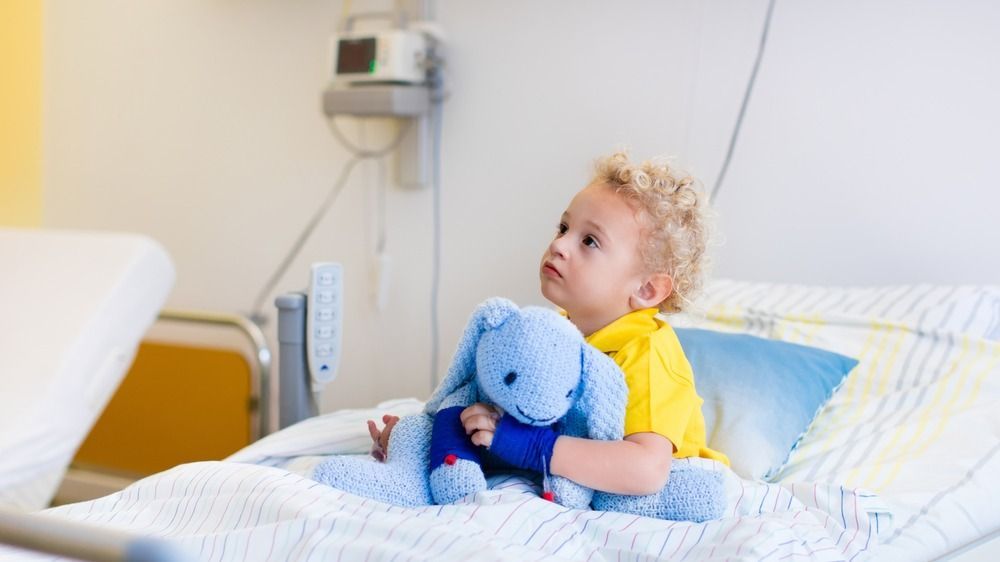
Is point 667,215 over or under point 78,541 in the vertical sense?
over

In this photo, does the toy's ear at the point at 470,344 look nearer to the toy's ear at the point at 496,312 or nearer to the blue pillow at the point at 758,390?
the toy's ear at the point at 496,312

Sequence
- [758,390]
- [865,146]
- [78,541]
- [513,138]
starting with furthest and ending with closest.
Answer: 1. [513,138]
2. [865,146]
3. [758,390]
4. [78,541]

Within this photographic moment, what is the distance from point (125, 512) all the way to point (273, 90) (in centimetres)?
173

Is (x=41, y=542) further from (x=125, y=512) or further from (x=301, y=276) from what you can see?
(x=301, y=276)

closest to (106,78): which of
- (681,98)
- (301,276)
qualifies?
(301,276)

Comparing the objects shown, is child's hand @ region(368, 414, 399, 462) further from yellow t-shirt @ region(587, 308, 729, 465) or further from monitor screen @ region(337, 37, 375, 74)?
monitor screen @ region(337, 37, 375, 74)

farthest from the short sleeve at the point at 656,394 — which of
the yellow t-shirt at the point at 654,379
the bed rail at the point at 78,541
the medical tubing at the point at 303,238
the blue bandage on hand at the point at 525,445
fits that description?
the medical tubing at the point at 303,238

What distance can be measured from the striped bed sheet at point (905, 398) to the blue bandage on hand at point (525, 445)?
Result: 1.40 ft

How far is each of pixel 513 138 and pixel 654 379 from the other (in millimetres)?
1268

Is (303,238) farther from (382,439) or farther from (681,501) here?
(681,501)

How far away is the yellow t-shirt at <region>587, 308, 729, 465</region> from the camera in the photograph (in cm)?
130

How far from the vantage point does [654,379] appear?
Result: 132 centimetres

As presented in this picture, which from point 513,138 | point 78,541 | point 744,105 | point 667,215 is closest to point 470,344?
point 667,215

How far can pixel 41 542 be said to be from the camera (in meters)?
0.75
